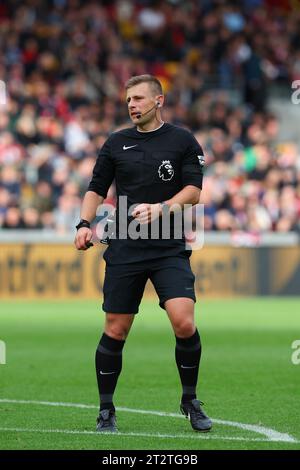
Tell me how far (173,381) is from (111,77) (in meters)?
17.2

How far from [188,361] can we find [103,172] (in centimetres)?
148

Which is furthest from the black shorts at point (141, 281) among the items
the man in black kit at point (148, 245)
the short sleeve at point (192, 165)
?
the short sleeve at point (192, 165)

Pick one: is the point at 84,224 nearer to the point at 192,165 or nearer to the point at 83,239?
the point at 83,239

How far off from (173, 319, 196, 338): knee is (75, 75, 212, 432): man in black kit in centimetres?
1

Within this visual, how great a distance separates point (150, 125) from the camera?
29.7 ft

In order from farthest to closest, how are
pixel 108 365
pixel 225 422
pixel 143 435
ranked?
pixel 225 422 < pixel 108 365 < pixel 143 435

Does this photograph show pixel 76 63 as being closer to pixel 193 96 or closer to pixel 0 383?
pixel 193 96

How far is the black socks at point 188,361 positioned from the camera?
8914mm

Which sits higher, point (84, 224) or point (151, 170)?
point (151, 170)

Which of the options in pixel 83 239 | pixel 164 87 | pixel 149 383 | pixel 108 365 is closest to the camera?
pixel 83 239

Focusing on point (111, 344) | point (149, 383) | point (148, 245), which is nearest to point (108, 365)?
point (111, 344)

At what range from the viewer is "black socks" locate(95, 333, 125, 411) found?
8969mm

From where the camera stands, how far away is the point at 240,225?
25672 millimetres

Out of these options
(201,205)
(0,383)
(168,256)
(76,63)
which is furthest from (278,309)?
(168,256)
